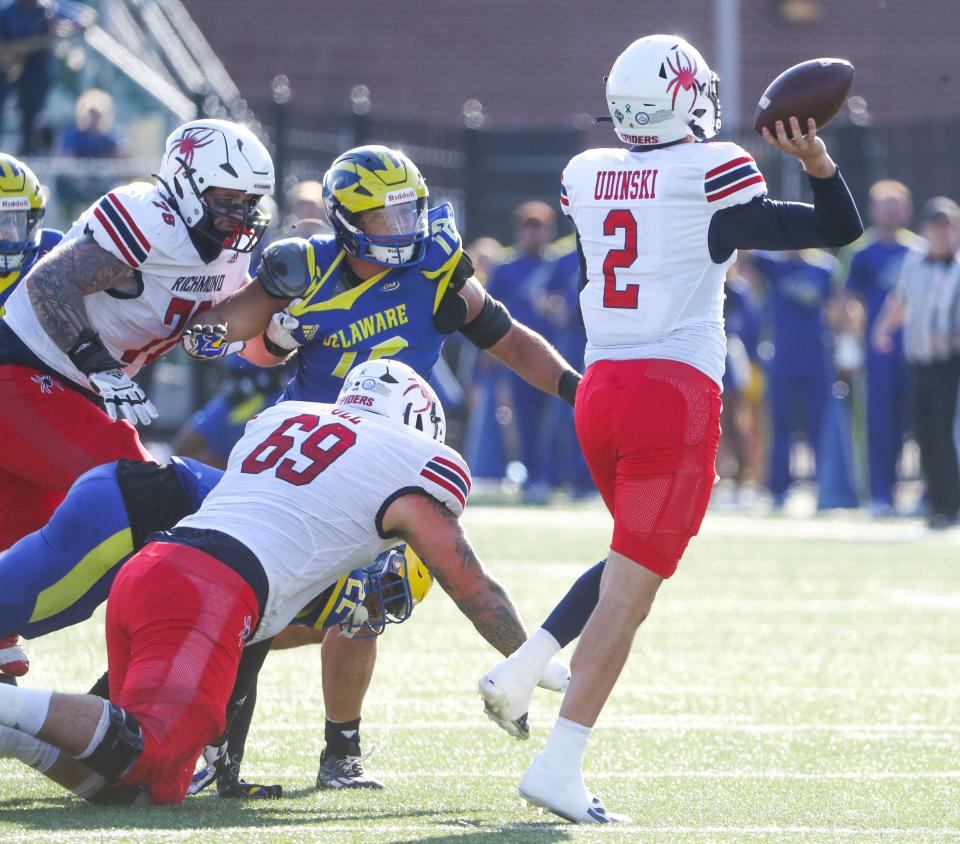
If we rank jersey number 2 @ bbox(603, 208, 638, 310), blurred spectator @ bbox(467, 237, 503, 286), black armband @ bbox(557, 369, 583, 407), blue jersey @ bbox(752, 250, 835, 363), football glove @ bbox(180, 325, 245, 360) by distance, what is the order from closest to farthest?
jersey number 2 @ bbox(603, 208, 638, 310) < football glove @ bbox(180, 325, 245, 360) < black armband @ bbox(557, 369, 583, 407) < blue jersey @ bbox(752, 250, 835, 363) < blurred spectator @ bbox(467, 237, 503, 286)

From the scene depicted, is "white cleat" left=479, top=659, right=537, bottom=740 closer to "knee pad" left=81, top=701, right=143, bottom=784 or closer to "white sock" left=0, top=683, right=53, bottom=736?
"knee pad" left=81, top=701, right=143, bottom=784

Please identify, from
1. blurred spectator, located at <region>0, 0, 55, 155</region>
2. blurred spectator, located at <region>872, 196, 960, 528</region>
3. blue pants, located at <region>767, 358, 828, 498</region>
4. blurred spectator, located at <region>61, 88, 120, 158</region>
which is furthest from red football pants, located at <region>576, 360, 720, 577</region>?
blurred spectator, located at <region>0, 0, 55, 155</region>

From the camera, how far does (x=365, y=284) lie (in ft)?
16.7

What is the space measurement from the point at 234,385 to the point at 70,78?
6.70 m

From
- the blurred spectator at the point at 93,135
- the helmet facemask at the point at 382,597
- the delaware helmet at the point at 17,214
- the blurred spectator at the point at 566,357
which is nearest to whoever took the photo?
the helmet facemask at the point at 382,597

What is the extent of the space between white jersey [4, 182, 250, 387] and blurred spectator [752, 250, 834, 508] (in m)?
8.00

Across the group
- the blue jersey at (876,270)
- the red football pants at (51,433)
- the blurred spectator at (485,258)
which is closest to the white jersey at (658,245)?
the red football pants at (51,433)

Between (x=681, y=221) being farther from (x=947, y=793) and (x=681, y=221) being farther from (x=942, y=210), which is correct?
(x=942, y=210)

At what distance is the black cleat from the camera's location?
4.59 metres

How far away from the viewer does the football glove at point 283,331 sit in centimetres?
506

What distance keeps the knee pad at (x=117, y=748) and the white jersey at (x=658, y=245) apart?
138 centimetres

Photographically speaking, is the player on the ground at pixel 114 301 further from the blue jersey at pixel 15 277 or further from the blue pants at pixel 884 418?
the blue pants at pixel 884 418

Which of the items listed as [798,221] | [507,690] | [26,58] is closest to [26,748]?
[507,690]

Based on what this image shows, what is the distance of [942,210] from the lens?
37.6 feet
